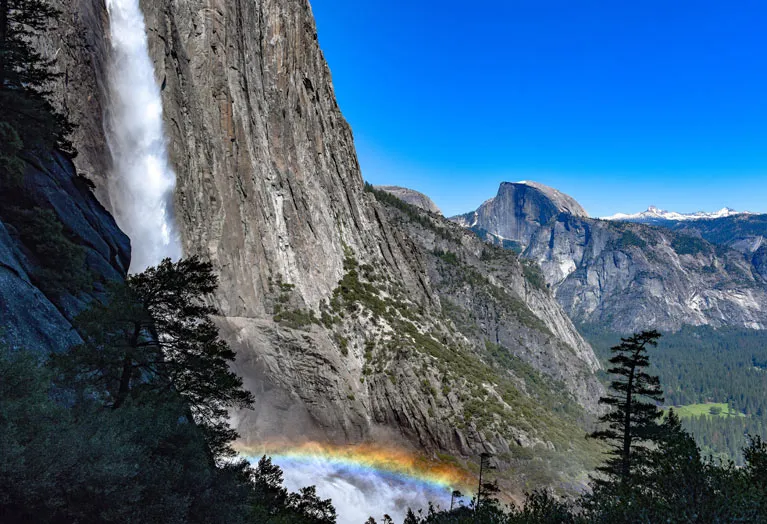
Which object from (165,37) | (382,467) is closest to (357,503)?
(382,467)

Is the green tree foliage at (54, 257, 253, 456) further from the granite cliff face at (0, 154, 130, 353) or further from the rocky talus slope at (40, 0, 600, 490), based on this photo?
the rocky talus slope at (40, 0, 600, 490)

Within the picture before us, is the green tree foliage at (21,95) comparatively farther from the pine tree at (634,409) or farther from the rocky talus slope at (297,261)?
the pine tree at (634,409)

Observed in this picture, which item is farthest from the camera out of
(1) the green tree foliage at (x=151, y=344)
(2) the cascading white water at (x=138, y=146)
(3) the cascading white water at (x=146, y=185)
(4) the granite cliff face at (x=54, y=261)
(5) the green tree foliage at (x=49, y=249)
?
(2) the cascading white water at (x=138, y=146)

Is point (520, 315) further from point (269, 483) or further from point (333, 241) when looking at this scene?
point (269, 483)

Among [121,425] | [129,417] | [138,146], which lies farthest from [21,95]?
[138,146]

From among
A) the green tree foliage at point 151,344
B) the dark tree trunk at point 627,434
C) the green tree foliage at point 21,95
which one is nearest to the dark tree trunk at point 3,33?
the green tree foliage at point 21,95
